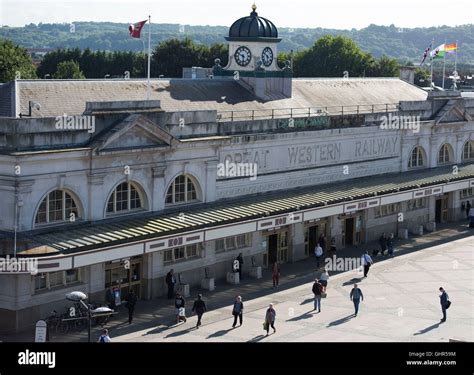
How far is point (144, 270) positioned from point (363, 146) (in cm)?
2133

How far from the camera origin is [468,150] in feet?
222

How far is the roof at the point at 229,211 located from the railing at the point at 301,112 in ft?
13.5

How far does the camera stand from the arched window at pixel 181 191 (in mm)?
42375

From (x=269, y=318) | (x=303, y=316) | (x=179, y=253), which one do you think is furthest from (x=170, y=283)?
(x=269, y=318)

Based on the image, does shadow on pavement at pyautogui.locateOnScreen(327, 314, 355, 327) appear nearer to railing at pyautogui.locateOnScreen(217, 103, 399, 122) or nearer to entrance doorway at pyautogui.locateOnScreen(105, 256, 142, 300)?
entrance doorway at pyautogui.locateOnScreen(105, 256, 142, 300)

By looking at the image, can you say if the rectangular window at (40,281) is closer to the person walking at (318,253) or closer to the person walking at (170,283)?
the person walking at (170,283)

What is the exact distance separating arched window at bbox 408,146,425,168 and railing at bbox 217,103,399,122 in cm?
306

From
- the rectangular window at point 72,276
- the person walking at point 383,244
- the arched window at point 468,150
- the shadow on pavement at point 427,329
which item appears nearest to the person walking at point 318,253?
the person walking at point 383,244

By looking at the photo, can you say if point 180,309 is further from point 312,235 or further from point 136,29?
point 312,235

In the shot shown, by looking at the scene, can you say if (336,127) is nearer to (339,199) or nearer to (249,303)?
(339,199)

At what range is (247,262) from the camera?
45.5 m

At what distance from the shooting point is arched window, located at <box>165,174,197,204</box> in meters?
42.4

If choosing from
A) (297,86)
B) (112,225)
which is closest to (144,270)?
(112,225)

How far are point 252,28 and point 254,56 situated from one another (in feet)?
5.43
